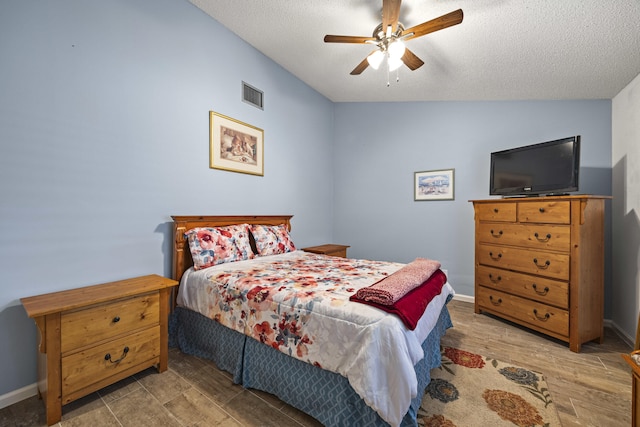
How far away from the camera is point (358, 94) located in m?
4.04

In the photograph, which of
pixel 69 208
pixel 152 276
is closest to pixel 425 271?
pixel 152 276

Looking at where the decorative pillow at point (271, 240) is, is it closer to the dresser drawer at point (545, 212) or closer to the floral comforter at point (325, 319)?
the floral comforter at point (325, 319)

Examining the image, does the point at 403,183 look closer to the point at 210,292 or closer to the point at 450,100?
the point at 450,100

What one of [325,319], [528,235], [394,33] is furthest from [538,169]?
[325,319]

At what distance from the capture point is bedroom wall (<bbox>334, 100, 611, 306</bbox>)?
297 cm

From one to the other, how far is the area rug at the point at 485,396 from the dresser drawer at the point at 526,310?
2.34ft

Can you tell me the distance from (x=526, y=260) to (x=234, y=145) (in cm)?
329

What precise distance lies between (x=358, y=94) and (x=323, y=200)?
5.65 ft

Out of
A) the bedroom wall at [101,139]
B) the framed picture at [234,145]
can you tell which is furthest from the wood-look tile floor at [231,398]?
the framed picture at [234,145]

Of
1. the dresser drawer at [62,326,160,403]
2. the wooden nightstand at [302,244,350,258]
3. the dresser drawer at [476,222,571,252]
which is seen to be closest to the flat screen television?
the dresser drawer at [476,222,571,252]

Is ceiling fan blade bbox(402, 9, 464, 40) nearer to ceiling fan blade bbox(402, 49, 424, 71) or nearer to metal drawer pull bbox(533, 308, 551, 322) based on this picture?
ceiling fan blade bbox(402, 49, 424, 71)

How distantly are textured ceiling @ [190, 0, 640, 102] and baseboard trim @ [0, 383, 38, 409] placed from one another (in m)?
3.32

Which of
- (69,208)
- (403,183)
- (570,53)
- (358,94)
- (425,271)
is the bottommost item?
(425,271)

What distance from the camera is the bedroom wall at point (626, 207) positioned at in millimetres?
2400
